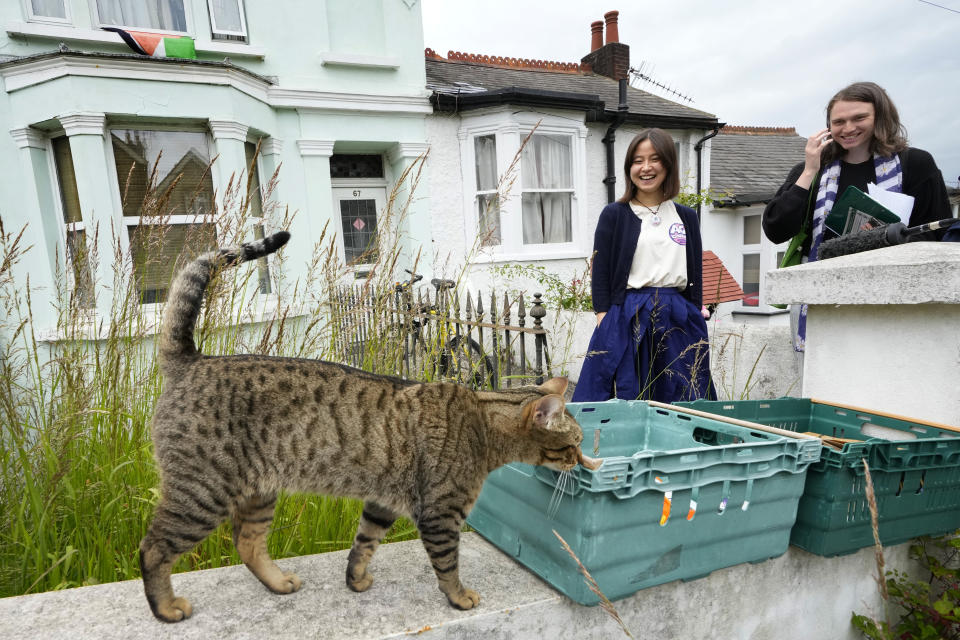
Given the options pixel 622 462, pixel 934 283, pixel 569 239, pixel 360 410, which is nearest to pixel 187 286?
pixel 360 410

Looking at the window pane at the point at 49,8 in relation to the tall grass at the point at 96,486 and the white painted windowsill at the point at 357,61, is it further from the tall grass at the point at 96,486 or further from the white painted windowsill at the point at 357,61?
the tall grass at the point at 96,486

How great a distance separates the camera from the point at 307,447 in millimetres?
1485

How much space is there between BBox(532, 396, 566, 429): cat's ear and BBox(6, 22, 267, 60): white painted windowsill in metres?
7.12

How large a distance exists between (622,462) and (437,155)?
748 centimetres

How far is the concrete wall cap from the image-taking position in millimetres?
1769

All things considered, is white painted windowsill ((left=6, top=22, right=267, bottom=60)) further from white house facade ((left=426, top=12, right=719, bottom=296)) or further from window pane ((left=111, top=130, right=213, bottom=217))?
white house facade ((left=426, top=12, right=719, bottom=296))

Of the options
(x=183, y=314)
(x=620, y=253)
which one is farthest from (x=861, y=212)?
(x=183, y=314)

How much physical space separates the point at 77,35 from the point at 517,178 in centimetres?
598

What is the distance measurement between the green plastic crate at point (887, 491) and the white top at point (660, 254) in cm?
113

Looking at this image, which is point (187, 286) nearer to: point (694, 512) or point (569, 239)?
point (694, 512)

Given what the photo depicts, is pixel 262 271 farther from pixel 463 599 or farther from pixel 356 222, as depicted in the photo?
pixel 463 599

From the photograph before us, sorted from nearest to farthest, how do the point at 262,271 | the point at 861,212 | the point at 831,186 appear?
the point at 861,212
the point at 831,186
the point at 262,271

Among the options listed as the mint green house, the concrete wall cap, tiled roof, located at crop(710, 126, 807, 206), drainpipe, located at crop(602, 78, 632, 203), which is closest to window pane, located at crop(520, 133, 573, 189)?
drainpipe, located at crop(602, 78, 632, 203)

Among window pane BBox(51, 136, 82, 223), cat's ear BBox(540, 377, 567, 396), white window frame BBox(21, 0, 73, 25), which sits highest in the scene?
white window frame BBox(21, 0, 73, 25)
